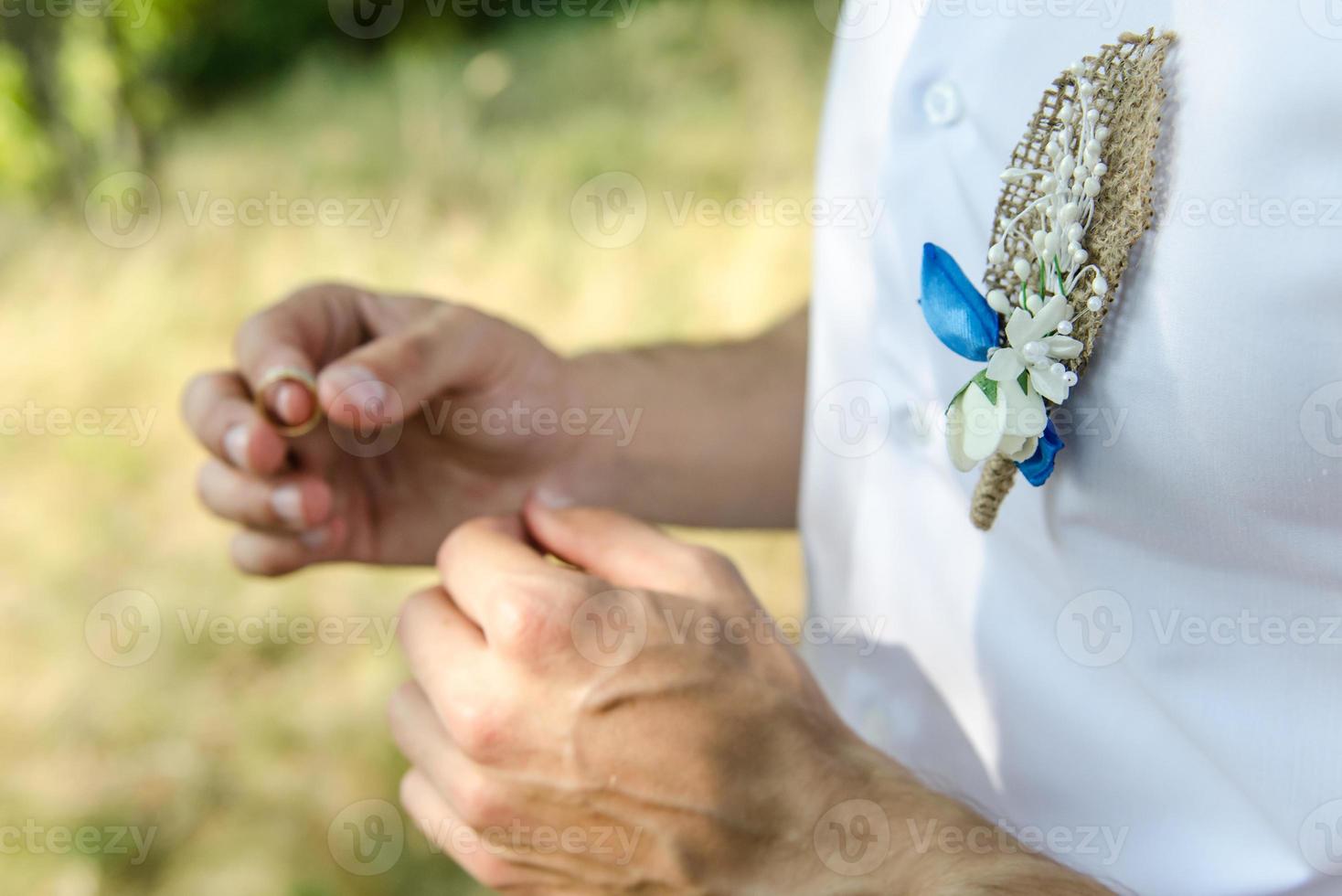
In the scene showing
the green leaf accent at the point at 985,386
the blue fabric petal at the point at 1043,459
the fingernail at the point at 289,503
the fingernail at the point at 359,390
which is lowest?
the fingernail at the point at 289,503

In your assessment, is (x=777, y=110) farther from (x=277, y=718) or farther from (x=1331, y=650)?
(x=1331, y=650)

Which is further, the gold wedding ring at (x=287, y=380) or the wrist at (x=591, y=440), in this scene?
the wrist at (x=591, y=440)

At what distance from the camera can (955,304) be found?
2.35ft

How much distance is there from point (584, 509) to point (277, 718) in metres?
1.61

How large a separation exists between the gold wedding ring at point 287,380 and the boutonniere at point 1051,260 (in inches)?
25.4

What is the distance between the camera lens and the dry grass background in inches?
85.5

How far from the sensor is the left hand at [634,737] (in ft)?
2.72

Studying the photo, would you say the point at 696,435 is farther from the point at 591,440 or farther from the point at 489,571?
the point at 489,571

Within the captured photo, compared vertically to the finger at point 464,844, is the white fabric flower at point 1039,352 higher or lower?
higher

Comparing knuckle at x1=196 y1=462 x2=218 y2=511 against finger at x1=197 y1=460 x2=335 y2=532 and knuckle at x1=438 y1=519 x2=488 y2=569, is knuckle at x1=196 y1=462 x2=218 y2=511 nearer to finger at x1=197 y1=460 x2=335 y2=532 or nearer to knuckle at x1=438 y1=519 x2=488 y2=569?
finger at x1=197 y1=460 x2=335 y2=532

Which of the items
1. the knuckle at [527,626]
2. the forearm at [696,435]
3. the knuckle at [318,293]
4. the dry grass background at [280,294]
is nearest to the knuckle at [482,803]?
the knuckle at [527,626]

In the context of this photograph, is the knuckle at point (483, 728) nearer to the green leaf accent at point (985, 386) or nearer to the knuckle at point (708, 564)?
the knuckle at point (708, 564)

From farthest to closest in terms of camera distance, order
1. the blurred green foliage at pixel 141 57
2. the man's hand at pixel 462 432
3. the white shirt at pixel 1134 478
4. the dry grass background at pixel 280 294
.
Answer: the blurred green foliage at pixel 141 57, the dry grass background at pixel 280 294, the man's hand at pixel 462 432, the white shirt at pixel 1134 478

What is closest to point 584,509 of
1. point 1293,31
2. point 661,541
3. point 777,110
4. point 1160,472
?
point 661,541
